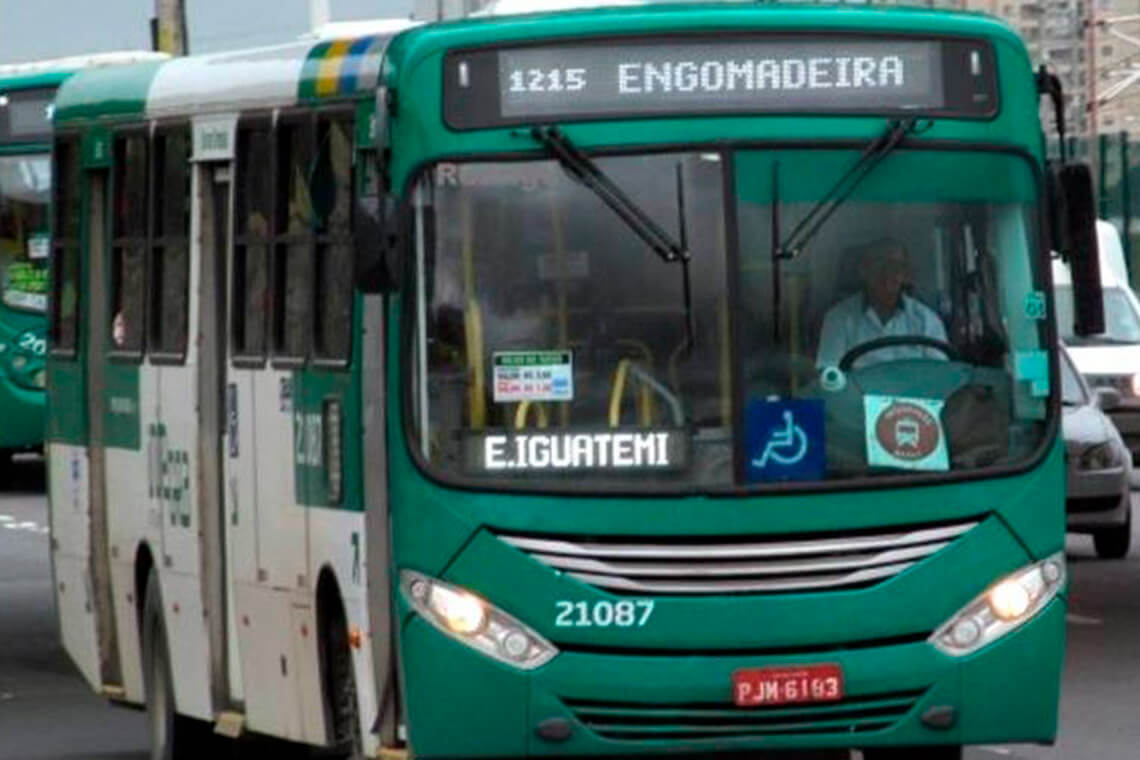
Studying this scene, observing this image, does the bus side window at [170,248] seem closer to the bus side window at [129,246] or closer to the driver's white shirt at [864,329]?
the bus side window at [129,246]

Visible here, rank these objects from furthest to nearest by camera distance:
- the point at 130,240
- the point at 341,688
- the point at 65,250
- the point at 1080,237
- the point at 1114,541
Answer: the point at 1114,541 → the point at 65,250 → the point at 130,240 → the point at 341,688 → the point at 1080,237

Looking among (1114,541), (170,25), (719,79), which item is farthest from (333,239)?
(170,25)

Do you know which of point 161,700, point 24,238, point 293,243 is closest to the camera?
point 293,243

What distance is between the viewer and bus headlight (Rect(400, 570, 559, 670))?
11.3m

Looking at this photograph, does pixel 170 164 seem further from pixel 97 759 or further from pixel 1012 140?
pixel 1012 140

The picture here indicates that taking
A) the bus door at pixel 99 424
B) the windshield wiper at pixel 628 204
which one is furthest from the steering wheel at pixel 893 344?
the bus door at pixel 99 424

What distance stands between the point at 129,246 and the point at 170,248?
0.70 meters

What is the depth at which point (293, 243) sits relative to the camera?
42.5 feet

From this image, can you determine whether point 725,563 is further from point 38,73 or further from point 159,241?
point 38,73

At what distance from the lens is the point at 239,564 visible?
44.8 ft

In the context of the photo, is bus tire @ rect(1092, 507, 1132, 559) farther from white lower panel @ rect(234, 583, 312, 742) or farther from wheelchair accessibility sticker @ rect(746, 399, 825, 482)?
wheelchair accessibility sticker @ rect(746, 399, 825, 482)

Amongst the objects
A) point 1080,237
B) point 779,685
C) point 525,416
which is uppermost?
point 1080,237

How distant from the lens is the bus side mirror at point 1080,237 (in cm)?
1173

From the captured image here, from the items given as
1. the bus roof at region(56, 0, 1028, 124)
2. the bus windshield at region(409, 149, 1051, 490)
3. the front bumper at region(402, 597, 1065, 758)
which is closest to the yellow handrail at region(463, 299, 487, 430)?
the bus windshield at region(409, 149, 1051, 490)
